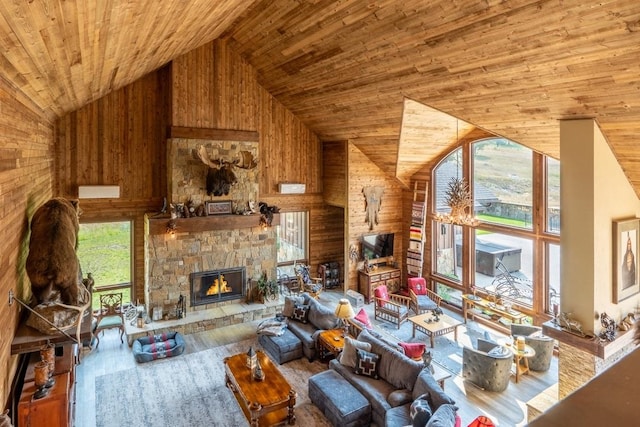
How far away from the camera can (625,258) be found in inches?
235

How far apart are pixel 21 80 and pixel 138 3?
1.46 metres

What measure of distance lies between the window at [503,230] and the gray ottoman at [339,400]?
5.04 m

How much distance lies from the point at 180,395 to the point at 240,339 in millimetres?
2124

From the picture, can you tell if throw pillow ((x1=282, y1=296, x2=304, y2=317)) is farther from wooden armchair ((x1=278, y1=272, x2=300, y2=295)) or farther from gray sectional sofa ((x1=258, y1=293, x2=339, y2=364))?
wooden armchair ((x1=278, y1=272, x2=300, y2=295))

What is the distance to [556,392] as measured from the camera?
6.06m

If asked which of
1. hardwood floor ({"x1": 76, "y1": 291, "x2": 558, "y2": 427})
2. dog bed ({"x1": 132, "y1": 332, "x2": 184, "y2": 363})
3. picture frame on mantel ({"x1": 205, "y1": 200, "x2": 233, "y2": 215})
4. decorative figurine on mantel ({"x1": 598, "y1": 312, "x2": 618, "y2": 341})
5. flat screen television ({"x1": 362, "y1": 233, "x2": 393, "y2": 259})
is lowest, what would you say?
hardwood floor ({"x1": 76, "y1": 291, "x2": 558, "y2": 427})

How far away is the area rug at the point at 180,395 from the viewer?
5641 mm

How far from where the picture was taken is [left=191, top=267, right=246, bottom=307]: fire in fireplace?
360 inches

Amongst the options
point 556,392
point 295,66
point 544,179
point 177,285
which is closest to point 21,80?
point 295,66

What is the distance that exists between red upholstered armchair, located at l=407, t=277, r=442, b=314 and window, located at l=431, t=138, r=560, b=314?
0.74 m

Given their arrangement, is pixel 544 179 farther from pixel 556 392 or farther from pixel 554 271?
pixel 556 392

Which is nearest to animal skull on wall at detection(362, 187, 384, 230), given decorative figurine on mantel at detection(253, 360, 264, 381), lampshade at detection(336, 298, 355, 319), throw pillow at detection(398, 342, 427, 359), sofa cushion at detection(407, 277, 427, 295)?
sofa cushion at detection(407, 277, 427, 295)

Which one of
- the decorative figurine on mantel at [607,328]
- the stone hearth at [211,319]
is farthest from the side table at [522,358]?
the stone hearth at [211,319]

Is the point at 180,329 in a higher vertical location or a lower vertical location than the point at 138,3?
lower
